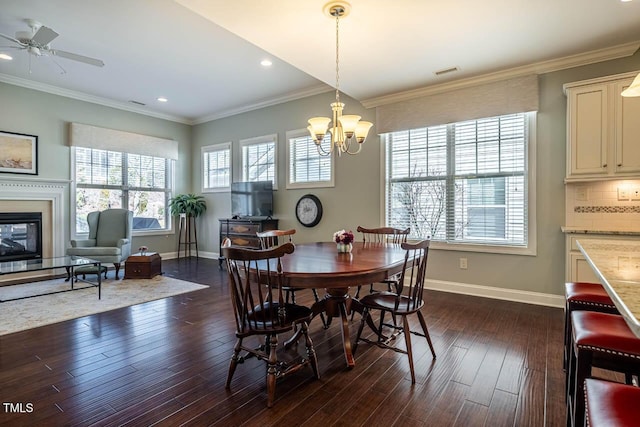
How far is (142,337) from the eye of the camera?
112 inches

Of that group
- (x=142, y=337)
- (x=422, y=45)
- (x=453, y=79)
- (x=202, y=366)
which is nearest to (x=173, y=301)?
(x=142, y=337)

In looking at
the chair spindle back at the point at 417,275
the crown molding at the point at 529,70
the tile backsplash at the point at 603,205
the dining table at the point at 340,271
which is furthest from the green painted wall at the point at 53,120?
the tile backsplash at the point at 603,205

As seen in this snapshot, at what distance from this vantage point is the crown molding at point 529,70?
132 inches

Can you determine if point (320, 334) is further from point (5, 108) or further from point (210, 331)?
point (5, 108)

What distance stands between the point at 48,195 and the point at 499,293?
269 inches

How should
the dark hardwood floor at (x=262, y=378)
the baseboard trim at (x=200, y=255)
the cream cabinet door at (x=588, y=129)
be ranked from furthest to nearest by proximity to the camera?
the baseboard trim at (x=200, y=255)
the cream cabinet door at (x=588, y=129)
the dark hardwood floor at (x=262, y=378)

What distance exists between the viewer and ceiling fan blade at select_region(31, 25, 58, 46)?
10.2 feet

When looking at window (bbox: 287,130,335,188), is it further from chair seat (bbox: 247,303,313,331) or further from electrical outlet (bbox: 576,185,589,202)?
chair seat (bbox: 247,303,313,331)

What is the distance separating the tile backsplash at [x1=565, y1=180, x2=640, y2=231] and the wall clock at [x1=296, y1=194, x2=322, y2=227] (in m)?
3.30

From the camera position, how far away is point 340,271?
1962 mm

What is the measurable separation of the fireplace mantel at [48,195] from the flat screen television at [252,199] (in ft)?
9.05

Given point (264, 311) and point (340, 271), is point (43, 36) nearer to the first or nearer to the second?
point (264, 311)

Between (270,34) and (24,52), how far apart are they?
346 centimetres

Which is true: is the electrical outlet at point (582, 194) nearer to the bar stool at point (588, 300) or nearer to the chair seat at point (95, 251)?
the bar stool at point (588, 300)
